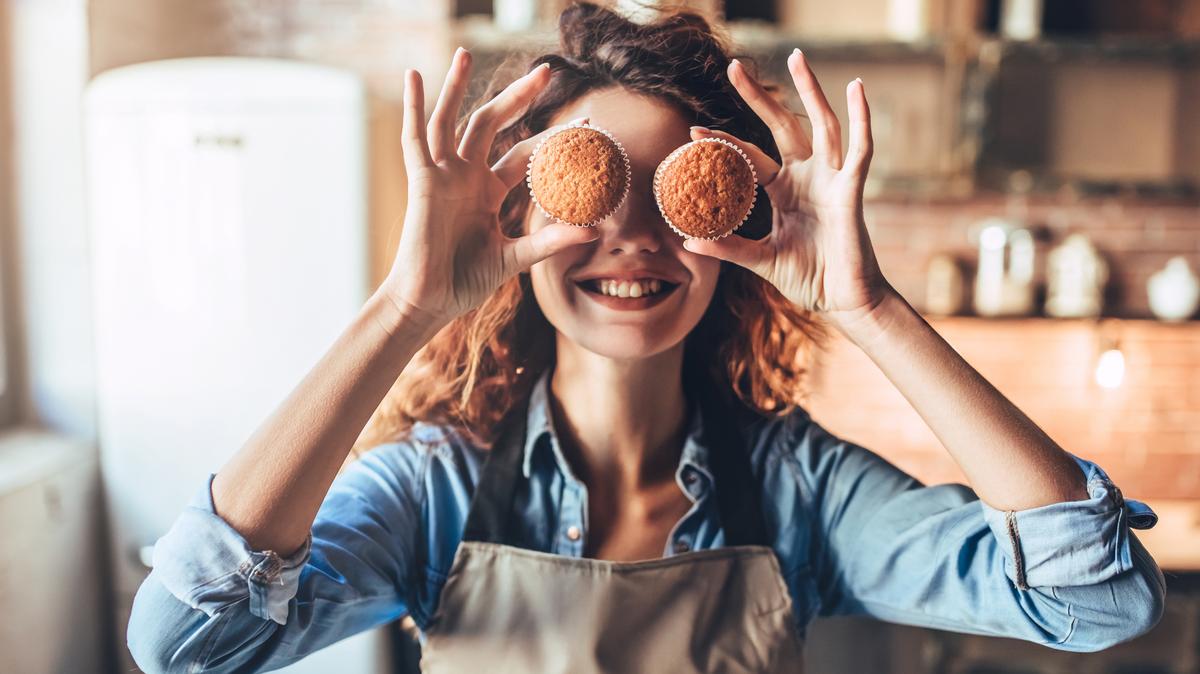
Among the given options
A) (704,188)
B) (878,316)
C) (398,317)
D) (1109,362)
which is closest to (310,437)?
(398,317)

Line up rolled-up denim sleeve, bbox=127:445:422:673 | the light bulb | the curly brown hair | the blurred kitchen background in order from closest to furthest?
rolled-up denim sleeve, bbox=127:445:422:673 < the curly brown hair < the blurred kitchen background < the light bulb

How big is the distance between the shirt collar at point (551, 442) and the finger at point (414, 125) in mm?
379

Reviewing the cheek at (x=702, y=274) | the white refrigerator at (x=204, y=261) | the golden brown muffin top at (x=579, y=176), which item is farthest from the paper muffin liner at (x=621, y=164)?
the white refrigerator at (x=204, y=261)

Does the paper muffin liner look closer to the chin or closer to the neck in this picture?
the chin

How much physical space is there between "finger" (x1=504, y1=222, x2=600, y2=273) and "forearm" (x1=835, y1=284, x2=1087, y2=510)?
0.30 metres

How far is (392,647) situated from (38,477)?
88 centimetres

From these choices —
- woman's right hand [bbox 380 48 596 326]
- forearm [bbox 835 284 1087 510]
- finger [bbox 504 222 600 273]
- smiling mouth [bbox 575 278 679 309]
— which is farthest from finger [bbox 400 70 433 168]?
forearm [bbox 835 284 1087 510]

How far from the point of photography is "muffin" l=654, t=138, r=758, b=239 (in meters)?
0.91

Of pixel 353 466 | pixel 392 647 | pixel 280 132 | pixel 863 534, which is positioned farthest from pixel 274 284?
pixel 863 534

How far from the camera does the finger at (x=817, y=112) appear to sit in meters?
0.87

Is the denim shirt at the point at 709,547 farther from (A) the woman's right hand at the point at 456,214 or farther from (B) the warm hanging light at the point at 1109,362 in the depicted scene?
(B) the warm hanging light at the point at 1109,362

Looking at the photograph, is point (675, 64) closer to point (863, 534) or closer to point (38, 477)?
point (863, 534)

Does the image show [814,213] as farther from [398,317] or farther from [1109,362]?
[1109,362]

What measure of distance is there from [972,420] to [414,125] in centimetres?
60
